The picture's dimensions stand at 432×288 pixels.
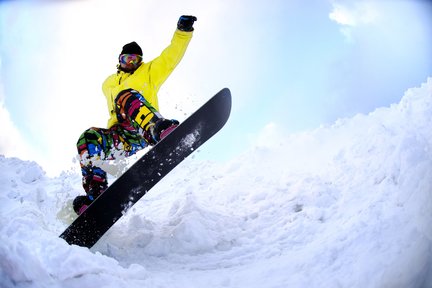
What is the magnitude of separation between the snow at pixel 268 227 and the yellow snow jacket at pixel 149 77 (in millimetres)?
895

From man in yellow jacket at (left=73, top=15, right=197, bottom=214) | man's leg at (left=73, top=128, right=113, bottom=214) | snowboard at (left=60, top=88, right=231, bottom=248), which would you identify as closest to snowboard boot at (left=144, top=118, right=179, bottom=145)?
man in yellow jacket at (left=73, top=15, right=197, bottom=214)

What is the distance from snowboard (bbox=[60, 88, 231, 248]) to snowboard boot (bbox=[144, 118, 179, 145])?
12 centimetres

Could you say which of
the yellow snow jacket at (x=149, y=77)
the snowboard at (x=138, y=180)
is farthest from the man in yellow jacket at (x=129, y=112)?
the snowboard at (x=138, y=180)

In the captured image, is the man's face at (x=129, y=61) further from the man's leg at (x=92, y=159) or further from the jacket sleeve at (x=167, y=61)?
the man's leg at (x=92, y=159)

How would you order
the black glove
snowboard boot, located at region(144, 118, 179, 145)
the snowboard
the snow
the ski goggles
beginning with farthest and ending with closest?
the ski goggles → the black glove → snowboard boot, located at region(144, 118, 179, 145) → the snowboard → the snow

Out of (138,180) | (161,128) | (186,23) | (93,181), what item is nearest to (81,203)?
(93,181)

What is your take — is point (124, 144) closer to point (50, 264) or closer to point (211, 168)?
point (50, 264)

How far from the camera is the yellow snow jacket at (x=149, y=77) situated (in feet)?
10.0

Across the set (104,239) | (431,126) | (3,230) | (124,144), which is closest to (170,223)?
(104,239)

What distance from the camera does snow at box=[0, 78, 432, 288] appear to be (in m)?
1.60

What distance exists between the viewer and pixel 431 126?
7.75 ft

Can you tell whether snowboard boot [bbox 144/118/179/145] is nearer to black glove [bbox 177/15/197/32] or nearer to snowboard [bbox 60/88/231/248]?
snowboard [bbox 60/88/231/248]

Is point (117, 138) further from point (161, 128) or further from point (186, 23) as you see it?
point (186, 23)

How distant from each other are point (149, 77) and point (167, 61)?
198 millimetres
